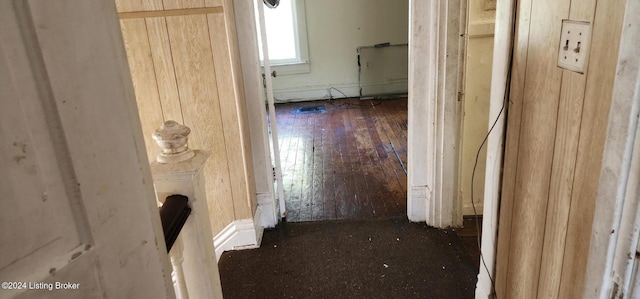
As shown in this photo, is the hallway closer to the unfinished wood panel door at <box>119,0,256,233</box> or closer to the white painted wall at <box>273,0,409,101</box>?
the unfinished wood panel door at <box>119,0,256,233</box>

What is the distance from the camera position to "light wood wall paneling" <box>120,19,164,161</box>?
2053 millimetres

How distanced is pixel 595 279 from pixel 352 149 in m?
3.36

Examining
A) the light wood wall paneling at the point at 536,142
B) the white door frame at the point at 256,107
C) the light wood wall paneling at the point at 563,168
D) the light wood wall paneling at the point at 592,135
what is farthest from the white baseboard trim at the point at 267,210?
the light wood wall paneling at the point at 592,135

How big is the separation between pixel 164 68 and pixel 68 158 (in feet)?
5.56

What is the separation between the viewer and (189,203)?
118cm

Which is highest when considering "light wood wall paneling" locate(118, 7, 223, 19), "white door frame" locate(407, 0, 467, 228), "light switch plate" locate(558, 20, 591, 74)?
"light wood wall paneling" locate(118, 7, 223, 19)

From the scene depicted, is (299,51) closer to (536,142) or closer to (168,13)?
(168,13)

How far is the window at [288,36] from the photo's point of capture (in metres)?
5.99

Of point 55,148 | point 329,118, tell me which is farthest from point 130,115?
point 329,118

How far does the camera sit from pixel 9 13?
46cm

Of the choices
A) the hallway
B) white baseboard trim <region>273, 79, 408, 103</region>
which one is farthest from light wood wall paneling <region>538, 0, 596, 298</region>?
white baseboard trim <region>273, 79, 408, 103</region>

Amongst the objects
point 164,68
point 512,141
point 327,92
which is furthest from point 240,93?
point 327,92

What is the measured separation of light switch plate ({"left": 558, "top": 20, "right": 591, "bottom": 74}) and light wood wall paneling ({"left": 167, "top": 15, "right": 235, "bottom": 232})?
1561mm

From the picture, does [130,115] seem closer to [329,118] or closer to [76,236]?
[76,236]
